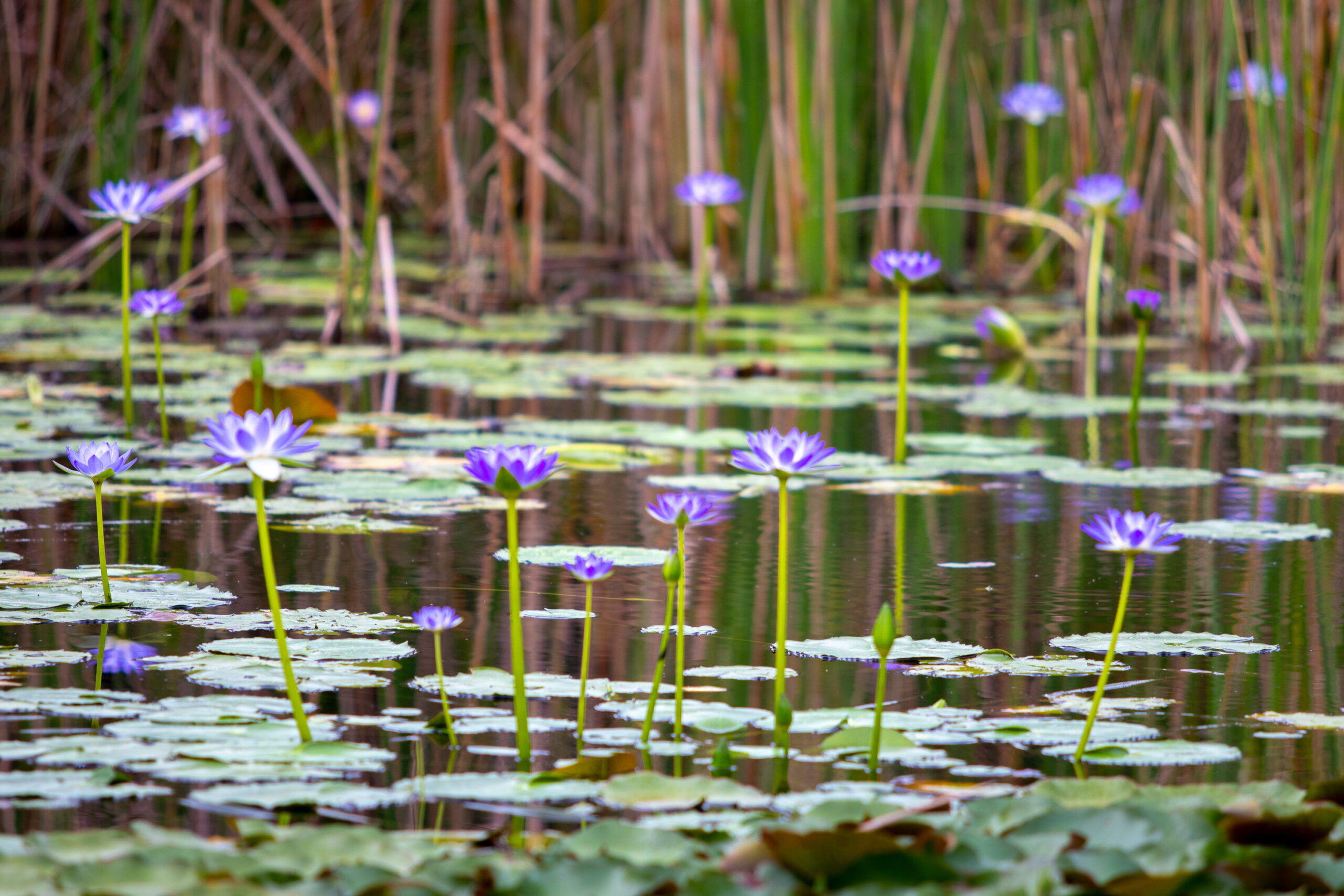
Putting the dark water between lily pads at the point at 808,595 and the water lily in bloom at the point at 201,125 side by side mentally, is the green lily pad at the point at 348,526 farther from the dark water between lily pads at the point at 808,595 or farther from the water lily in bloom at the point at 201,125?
the water lily in bloom at the point at 201,125

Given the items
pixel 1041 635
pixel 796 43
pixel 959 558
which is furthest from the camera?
pixel 796 43

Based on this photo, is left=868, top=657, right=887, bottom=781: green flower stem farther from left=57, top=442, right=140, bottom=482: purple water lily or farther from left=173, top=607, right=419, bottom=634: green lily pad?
left=57, top=442, right=140, bottom=482: purple water lily

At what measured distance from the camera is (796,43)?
5.12m

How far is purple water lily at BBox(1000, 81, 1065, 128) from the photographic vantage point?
5484 millimetres

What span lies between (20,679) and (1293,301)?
3606mm

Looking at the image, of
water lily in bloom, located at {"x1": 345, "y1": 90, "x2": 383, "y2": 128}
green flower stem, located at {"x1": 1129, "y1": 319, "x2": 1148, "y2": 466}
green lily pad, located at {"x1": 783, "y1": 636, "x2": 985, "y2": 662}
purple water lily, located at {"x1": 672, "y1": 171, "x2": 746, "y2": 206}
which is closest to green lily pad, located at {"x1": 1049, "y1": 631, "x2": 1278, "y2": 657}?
green lily pad, located at {"x1": 783, "y1": 636, "x2": 985, "y2": 662}

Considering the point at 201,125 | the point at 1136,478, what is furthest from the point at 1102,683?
the point at 201,125

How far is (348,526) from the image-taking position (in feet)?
7.71

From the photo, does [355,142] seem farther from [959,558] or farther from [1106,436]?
[959,558]

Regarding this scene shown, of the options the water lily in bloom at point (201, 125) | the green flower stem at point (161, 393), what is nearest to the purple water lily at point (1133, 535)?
the green flower stem at point (161, 393)

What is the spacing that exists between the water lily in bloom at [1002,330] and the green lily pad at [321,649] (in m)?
3.04

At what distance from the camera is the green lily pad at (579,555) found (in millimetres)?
2117

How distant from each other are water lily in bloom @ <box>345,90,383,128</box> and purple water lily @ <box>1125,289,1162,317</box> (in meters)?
4.47

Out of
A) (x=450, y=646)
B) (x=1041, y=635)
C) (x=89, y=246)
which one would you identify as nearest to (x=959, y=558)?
(x=1041, y=635)
